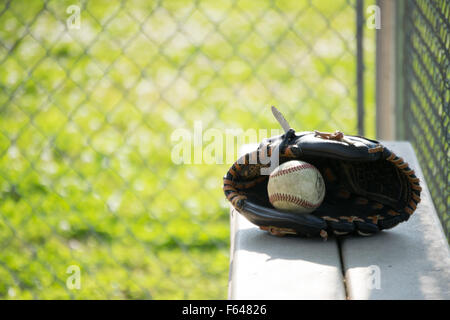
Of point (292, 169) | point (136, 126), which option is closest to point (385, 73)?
point (292, 169)

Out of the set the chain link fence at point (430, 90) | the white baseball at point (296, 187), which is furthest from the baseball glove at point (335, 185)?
the chain link fence at point (430, 90)

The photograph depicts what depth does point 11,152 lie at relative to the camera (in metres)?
3.41

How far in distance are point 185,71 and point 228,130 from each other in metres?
0.82

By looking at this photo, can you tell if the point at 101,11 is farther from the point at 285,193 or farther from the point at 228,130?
the point at 285,193

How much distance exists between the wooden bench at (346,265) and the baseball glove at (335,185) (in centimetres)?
4

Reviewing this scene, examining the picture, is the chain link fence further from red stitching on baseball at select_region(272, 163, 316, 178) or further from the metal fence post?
red stitching on baseball at select_region(272, 163, 316, 178)

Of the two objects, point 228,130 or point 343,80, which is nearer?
point 228,130

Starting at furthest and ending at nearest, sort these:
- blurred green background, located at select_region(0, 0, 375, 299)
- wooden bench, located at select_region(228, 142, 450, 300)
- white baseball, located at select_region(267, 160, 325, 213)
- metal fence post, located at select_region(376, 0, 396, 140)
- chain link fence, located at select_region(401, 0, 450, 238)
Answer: blurred green background, located at select_region(0, 0, 375, 299)
metal fence post, located at select_region(376, 0, 396, 140)
chain link fence, located at select_region(401, 0, 450, 238)
white baseball, located at select_region(267, 160, 325, 213)
wooden bench, located at select_region(228, 142, 450, 300)

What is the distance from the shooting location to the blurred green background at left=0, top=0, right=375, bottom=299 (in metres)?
2.66

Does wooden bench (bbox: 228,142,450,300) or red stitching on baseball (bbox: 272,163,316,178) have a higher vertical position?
red stitching on baseball (bbox: 272,163,316,178)

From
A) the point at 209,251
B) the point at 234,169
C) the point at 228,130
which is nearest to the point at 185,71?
the point at 228,130

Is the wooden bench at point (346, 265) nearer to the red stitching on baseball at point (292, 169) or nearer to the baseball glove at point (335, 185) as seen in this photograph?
the baseball glove at point (335, 185)

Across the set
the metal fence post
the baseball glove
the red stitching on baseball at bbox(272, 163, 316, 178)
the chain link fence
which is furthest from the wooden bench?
the metal fence post

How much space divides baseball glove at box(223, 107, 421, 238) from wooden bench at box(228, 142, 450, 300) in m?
0.04
